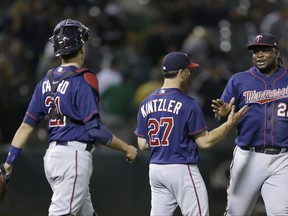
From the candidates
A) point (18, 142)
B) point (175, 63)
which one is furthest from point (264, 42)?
point (18, 142)

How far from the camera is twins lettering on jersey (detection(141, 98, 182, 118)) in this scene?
780 cm

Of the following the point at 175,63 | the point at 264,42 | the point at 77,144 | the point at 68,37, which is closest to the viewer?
the point at 77,144

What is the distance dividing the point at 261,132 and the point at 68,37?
208cm

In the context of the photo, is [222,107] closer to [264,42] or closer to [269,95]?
[269,95]

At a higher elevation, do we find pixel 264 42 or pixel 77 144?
pixel 264 42

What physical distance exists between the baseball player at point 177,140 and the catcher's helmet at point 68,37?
0.82 metres

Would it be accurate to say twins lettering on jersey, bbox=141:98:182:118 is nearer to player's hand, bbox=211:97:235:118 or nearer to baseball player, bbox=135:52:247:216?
baseball player, bbox=135:52:247:216

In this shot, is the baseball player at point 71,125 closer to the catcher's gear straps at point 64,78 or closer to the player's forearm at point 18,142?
the catcher's gear straps at point 64,78

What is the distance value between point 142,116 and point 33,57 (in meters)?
7.40

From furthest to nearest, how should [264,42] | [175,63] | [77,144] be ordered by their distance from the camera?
[264,42] < [175,63] < [77,144]

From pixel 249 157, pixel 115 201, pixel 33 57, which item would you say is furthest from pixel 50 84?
pixel 33 57

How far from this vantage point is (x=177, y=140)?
25.6ft

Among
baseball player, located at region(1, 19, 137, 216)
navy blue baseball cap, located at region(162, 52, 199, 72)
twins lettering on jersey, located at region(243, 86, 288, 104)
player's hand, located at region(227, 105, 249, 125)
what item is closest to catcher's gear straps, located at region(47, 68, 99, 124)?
baseball player, located at region(1, 19, 137, 216)

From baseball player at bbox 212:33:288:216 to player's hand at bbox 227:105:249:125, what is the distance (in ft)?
1.37
